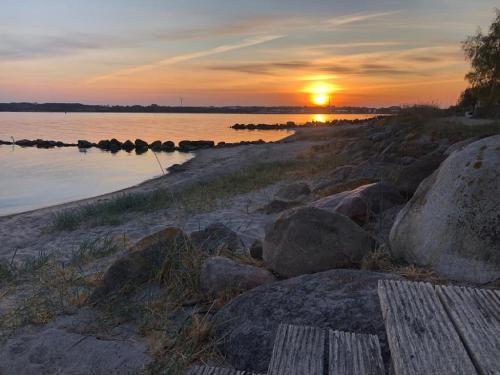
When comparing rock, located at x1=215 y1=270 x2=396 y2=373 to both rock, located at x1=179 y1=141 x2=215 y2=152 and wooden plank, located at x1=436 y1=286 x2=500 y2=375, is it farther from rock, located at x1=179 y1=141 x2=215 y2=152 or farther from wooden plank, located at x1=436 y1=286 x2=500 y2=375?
rock, located at x1=179 y1=141 x2=215 y2=152

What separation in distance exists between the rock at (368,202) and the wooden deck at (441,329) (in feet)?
13.4

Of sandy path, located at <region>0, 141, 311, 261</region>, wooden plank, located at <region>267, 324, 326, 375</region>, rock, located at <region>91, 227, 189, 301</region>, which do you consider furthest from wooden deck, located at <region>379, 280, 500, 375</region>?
sandy path, located at <region>0, 141, 311, 261</region>

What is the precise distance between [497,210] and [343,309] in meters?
1.73

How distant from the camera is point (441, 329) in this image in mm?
1561

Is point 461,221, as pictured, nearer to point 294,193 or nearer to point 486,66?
point 294,193

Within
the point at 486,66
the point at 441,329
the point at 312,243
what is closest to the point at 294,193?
the point at 312,243

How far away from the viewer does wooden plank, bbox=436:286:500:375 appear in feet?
4.50

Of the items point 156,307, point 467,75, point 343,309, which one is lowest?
point 156,307

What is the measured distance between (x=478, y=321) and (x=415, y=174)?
5.31 metres

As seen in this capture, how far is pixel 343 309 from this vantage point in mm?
2891

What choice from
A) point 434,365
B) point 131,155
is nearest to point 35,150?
point 131,155

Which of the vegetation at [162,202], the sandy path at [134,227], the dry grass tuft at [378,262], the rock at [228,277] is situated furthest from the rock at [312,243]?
the vegetation at [162,202]

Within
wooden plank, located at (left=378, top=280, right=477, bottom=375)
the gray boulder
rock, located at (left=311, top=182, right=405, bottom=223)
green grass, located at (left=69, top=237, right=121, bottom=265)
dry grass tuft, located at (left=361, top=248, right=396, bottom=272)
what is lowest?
green grass, located at (left=69, top=237, right=121, bottom=265)

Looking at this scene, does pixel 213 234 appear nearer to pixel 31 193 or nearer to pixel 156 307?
pixel 156 307
